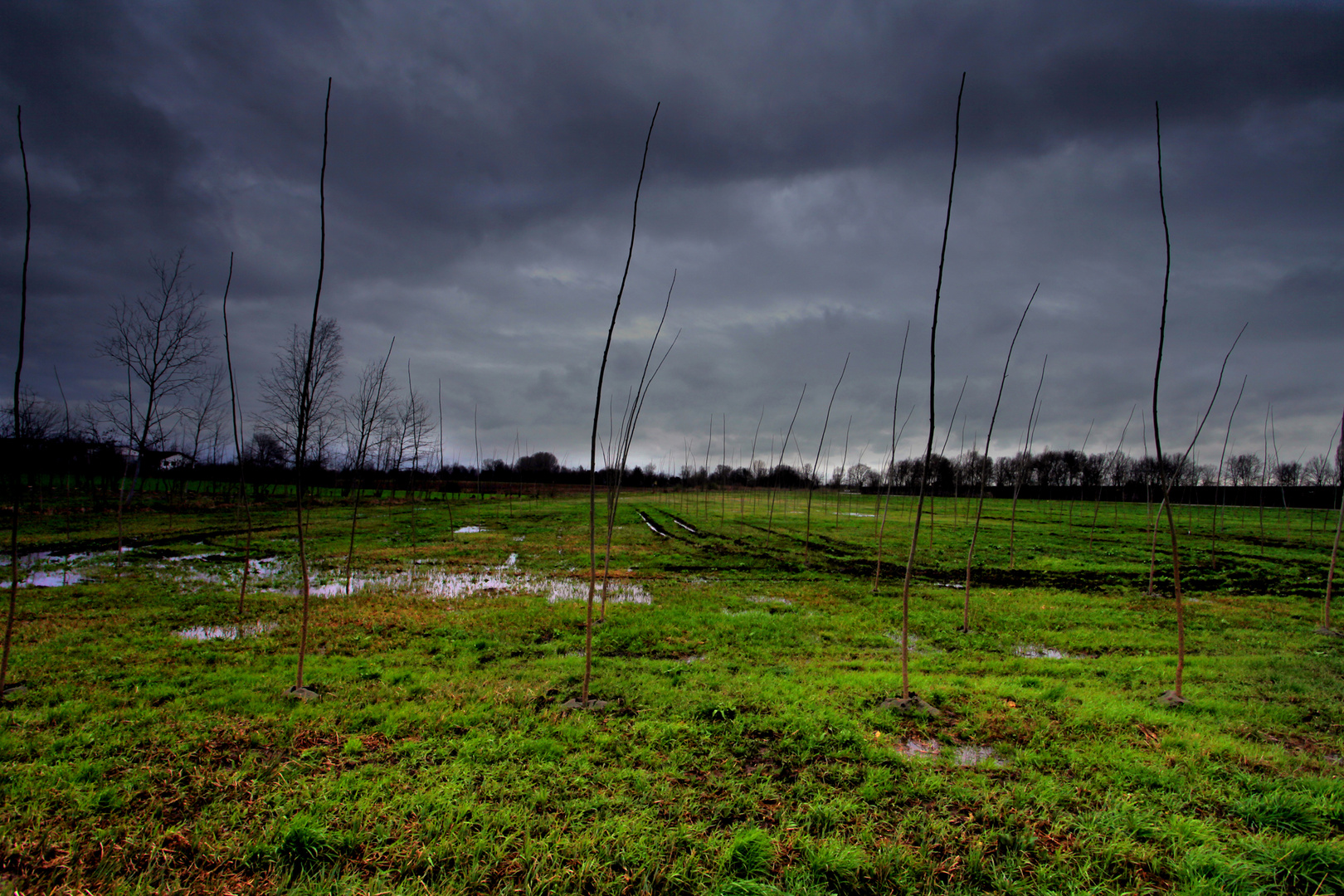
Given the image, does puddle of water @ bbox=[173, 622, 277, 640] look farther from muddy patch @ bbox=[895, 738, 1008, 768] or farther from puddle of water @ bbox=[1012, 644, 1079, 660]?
puddle of water @ bbox=[1012, 644, 1079, 660]

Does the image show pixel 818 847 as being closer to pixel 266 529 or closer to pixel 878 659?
pixel 878 659

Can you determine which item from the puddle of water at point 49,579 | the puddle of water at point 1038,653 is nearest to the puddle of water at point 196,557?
the puddle of water at point 49,579

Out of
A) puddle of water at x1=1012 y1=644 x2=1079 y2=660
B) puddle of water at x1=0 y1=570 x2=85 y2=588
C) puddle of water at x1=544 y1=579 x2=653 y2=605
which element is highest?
puddle of water at x1=1012 y1=644 x2=1079 y2=660

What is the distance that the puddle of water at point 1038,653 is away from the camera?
9.35m

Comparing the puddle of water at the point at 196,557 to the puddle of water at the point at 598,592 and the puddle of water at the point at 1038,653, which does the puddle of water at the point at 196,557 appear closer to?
the puddle of water at the point at 598,592

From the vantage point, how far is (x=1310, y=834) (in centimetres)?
404

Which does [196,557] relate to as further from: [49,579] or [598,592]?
[598,592]

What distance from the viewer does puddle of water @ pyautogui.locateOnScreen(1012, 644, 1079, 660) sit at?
935 cm

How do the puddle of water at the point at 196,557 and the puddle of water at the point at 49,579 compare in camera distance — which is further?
the puddle of water at the point at 196,557

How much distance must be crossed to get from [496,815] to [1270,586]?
24.7 meters

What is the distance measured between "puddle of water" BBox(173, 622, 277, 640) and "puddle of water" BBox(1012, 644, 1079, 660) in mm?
13923

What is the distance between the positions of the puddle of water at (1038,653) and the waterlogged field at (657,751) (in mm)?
102

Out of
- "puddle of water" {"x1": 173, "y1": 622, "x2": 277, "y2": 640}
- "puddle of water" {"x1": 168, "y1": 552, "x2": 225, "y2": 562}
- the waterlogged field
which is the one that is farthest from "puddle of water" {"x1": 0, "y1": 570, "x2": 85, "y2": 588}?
"puddle of water" {"x1": 173, "y1": 622, "x2": 277, "y2": 640}

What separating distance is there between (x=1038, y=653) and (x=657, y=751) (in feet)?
27.6
